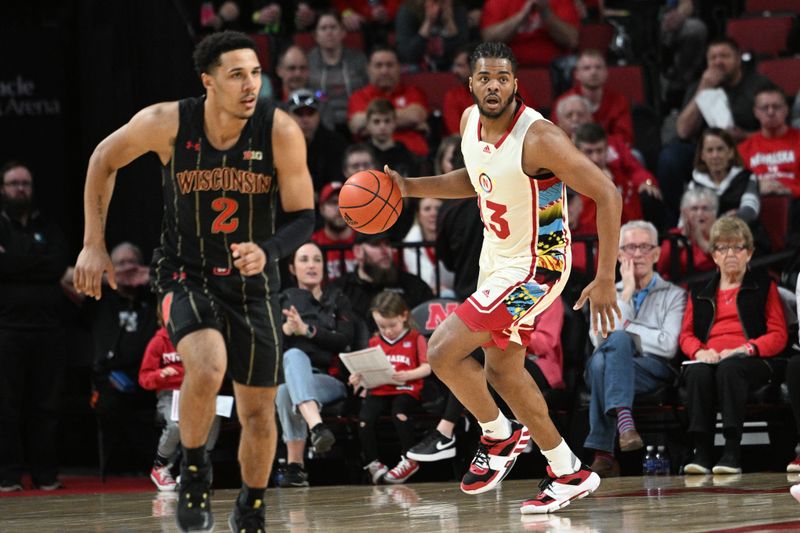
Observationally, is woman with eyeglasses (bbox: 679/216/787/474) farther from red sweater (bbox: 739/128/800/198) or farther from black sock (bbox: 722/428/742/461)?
red sweater (bbox: 739/128/800/198)

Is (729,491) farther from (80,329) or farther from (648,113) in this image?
(80,329)

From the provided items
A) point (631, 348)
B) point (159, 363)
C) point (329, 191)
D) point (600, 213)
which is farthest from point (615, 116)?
point (600, 213)

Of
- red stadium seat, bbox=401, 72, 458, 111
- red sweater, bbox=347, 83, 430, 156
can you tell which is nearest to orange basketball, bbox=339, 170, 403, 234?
red sweater, bbox=347, 83, 430, 156

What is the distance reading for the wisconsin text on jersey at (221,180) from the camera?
4.62 m

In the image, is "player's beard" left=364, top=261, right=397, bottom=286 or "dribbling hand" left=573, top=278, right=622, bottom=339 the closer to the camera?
"dribbling hand" left=573, top=278, right=622, bottom=339

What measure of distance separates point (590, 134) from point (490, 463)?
3.40 m

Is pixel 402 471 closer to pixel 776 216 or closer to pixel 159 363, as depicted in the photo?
pixel 159 363

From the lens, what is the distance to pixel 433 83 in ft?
34.9

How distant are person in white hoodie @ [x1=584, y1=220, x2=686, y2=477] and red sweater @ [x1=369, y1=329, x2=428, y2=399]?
104 cm

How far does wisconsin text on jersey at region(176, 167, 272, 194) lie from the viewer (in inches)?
182

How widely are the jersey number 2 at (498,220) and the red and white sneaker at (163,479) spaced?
3.41 m

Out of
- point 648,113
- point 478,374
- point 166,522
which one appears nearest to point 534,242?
point 478,374

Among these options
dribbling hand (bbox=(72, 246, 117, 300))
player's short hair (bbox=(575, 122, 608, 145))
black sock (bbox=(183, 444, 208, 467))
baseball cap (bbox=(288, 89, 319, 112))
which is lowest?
black sock (bbox=(183, 444, 208, 467))

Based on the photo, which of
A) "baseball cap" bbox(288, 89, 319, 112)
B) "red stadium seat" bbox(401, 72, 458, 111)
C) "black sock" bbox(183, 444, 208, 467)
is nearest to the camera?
"black sock" bbox(183, 444, 208, 467)
